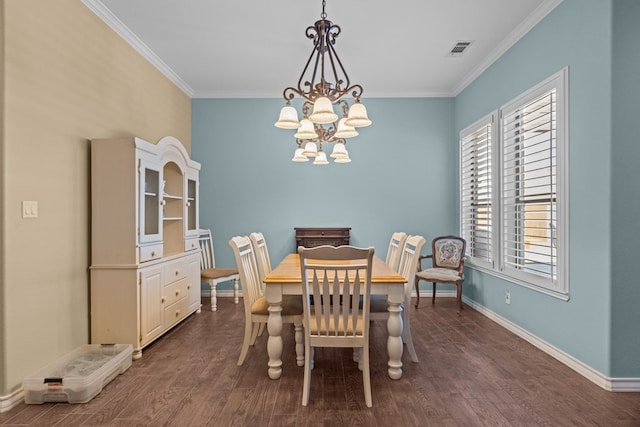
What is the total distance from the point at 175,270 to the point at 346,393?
2.18 metres

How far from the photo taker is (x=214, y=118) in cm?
538

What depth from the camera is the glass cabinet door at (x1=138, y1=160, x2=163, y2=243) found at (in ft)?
10.3

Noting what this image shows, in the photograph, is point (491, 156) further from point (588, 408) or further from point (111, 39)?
point (111, 39)

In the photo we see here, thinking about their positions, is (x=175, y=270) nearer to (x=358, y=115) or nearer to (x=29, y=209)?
(x=29, y=209)

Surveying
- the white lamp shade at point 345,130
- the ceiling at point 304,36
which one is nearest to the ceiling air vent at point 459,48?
the ceiling at point 304,36

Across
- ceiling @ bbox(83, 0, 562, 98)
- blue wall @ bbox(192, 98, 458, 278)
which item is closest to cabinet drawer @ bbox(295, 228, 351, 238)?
blue wall @ bbox(192, 98, 458, 278)

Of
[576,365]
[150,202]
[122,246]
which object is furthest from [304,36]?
[576,365]

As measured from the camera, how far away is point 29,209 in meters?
2.44

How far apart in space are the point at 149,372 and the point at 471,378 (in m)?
2.34

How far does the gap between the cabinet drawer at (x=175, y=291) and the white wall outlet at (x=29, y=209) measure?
1.34 meters

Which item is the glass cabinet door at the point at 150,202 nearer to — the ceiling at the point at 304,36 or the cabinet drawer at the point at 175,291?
the cabinet drawer at the point at 175,291

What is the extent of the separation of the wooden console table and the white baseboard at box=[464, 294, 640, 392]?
206cm

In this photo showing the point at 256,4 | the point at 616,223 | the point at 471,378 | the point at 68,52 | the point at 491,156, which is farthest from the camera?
the point at 491,156

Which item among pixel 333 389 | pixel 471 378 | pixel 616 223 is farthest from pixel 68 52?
pixel 616 223
